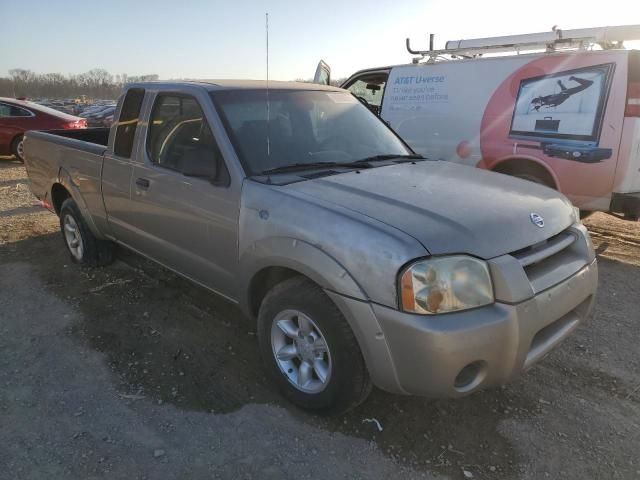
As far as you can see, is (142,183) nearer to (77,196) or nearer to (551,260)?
(77,196)

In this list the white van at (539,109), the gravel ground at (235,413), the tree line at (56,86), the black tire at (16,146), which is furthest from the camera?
the tree line at (56,86)

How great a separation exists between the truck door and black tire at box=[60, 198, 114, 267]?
1.04 m

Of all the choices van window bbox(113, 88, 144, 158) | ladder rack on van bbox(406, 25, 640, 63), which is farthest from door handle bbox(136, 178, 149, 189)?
ladder rack on van bbox(406, 25, 640, 63)

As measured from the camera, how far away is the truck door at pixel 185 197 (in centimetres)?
302

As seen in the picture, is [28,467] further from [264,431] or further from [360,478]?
[360,478]

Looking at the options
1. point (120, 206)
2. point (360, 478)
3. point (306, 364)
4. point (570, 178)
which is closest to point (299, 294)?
point (306, 364)

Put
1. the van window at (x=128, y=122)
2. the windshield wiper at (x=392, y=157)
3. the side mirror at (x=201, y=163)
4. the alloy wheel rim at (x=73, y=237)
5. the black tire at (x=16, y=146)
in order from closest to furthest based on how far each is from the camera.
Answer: the side mirror at (x=201, y=163) → the windshield wiper at (x=392, y=157) → the van window at (x=128, y=122) → the alloy wheel rim at (x=73, y=237) → the black tire at (x=16, y=146)

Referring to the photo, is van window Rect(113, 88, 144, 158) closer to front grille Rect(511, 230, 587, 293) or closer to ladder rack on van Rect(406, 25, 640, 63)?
front grille Rect(511, 230, 587, 293)

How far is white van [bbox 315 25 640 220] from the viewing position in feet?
16.6

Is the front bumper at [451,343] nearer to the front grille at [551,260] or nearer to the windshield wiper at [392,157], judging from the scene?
the front grille at [551,260]

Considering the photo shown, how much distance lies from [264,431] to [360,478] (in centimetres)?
60

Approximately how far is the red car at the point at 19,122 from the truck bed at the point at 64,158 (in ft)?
24.6

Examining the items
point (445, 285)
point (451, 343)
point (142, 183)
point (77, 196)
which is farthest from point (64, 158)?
point (451, 343)

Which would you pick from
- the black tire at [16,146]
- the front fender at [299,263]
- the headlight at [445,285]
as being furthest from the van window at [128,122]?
the black tire at [16,146]
